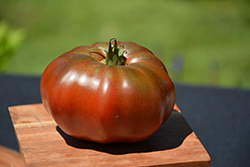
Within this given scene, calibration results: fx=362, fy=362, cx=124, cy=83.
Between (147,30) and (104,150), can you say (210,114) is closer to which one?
(104,150)

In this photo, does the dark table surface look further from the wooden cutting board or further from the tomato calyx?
the tomato calyx

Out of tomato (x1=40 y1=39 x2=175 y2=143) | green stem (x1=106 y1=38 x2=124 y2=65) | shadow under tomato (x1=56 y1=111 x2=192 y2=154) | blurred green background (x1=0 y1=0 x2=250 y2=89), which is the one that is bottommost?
blurred green background (x1=0 y1=0 x2=250 y2=89)

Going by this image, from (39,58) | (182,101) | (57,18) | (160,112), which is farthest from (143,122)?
(57,18)

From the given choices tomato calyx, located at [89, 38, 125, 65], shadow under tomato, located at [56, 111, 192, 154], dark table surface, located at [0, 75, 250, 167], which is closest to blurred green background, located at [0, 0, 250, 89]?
dark table surface, located at [0, 75, 250, 167]

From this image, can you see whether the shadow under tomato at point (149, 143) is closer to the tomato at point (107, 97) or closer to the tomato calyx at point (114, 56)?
the tomato at point (107, 97)

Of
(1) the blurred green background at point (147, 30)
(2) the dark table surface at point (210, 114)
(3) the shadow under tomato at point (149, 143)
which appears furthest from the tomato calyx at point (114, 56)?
(1) the blurred green background at point (147, 30)

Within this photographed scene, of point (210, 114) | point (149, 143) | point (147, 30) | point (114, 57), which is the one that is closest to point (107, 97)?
point (114, 57)

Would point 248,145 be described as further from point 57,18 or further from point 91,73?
point 57,18
